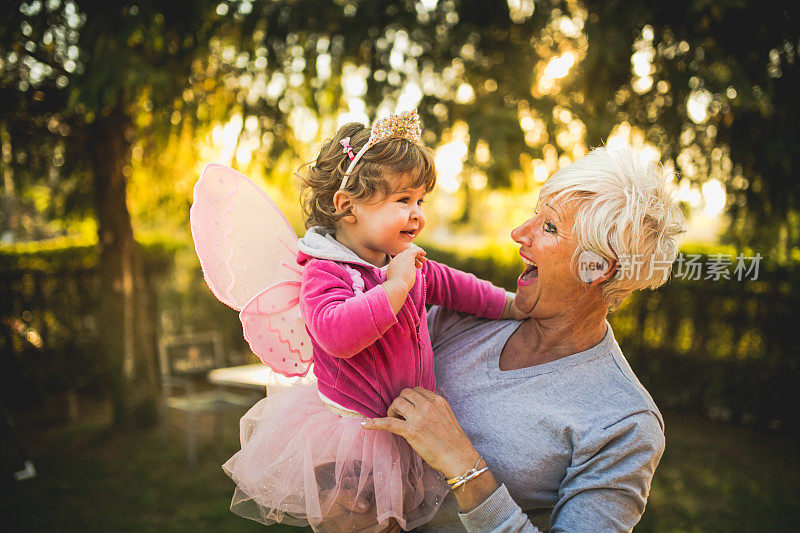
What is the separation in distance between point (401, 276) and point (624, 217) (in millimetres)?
639

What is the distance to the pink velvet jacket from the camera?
1.39m

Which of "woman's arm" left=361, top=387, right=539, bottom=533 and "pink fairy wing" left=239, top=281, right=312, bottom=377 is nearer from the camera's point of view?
"woman's arm" left=361, top=387, right=539, bottom=533

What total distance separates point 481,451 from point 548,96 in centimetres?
333

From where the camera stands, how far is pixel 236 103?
16.9 ft

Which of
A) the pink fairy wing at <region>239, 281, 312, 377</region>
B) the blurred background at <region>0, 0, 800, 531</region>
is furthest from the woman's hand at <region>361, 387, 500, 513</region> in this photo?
the blurred background at <region>0, 0, 800, 531</region>

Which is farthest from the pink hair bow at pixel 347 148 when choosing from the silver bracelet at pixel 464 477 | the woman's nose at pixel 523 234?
the silver bracelet at pixel 464 477

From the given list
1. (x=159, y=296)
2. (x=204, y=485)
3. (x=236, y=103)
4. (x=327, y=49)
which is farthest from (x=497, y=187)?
(x=159, y=296)

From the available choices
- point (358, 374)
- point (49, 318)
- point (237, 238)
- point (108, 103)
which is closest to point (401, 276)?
point (358, 374)

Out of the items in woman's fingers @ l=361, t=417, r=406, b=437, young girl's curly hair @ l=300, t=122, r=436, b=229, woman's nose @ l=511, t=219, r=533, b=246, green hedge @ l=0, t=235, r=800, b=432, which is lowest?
green hedge @ l=0, t=235, r=800, b=432

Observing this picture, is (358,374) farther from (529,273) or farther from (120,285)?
(120,285)

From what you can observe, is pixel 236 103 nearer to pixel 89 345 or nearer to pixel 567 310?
pixel 89 345

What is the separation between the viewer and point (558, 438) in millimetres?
1515

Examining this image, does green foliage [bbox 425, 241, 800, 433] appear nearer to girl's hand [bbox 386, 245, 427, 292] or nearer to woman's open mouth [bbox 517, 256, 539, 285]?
woman's open mouth [bbox 517, 256, 539, 285]

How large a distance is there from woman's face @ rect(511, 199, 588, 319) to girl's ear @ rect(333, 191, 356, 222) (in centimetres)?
49
